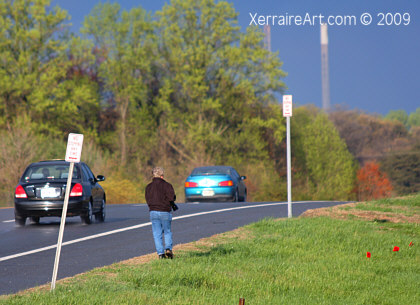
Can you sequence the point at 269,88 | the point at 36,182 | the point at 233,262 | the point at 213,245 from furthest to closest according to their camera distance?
the point at 269,88 < the point at 36,182 < the point at 213,245 < the point at 233,262

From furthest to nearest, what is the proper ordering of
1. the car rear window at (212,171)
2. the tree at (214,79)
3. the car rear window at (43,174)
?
the tree at (214,79), the car rear window at (212,171), the car rear window at (43,174)

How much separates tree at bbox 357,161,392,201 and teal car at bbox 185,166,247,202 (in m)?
63.4

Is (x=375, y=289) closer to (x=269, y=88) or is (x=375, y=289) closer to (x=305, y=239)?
(x=305, y=239)

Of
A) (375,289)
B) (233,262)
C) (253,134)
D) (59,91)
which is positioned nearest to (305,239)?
(233,262)

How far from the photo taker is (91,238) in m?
17.3

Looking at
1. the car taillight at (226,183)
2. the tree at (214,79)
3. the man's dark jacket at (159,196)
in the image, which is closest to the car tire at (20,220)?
the man's dark jacket at (159,196)

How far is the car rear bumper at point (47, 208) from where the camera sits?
19922mm

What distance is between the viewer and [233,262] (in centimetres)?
1184

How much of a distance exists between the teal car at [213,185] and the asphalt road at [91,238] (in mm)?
4146

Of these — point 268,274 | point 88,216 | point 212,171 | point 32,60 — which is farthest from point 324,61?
point 268,274

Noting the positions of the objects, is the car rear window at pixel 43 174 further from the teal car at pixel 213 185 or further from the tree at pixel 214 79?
the tree at pixel 214 79

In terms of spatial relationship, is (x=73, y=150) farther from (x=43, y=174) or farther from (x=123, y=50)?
(x=123, y=50)

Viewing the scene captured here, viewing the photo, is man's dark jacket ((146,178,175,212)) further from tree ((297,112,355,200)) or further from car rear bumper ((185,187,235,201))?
tree ((297,112,355,200))

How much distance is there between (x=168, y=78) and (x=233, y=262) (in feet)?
194
